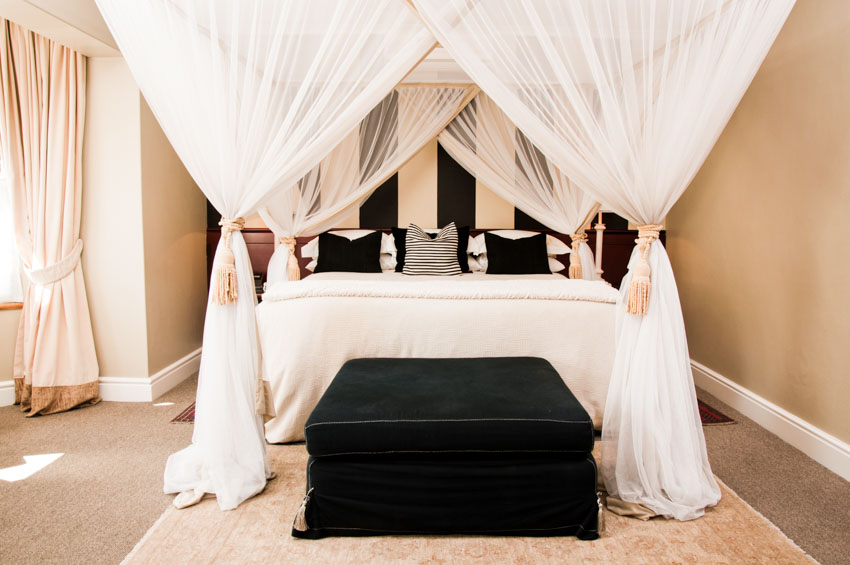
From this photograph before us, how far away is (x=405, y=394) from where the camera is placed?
1.80 metres

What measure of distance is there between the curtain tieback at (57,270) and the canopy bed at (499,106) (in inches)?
58.9

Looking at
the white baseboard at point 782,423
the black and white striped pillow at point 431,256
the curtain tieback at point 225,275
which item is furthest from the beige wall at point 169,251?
the white baseboard at point 782,423

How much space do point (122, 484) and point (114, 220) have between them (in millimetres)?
1618

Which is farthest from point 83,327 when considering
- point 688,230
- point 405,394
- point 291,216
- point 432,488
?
point 688,230

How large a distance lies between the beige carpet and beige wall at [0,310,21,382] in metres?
1.89

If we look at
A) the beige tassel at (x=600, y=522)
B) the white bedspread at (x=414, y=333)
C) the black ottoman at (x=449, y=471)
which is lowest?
the beige tassel at (x=600, y=522)

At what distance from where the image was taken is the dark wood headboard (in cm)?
425

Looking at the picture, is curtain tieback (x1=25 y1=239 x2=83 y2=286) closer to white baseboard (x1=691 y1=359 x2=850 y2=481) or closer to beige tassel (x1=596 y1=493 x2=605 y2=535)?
beige tassel (x1=596 y1=493 x2=605 y2=535)

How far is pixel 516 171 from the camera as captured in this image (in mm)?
3840

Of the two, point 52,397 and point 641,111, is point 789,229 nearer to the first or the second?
point 641,111

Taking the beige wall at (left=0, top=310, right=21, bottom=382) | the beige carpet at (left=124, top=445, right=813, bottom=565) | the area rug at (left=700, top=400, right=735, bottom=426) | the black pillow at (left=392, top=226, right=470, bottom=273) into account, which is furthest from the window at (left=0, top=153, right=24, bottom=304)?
the beige carpet at (left=124, top=445, right=813, bottom=565)

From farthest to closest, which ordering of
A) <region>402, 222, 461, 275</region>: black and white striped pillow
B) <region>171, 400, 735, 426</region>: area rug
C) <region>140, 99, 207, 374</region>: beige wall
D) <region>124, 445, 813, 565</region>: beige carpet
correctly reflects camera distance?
<region>402, 222, 461, 275</region>: black and white striped pillow → <region>140, 99, 207, 374</region>: beige wall → <region>171, 400, 735, 426</region>: area rug → <region>124, 445, 813, 565</region>: beige carpet

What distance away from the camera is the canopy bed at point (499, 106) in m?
1.77

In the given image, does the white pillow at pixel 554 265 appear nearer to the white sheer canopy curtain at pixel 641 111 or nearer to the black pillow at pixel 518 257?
the black pillow at pixel 518 257
